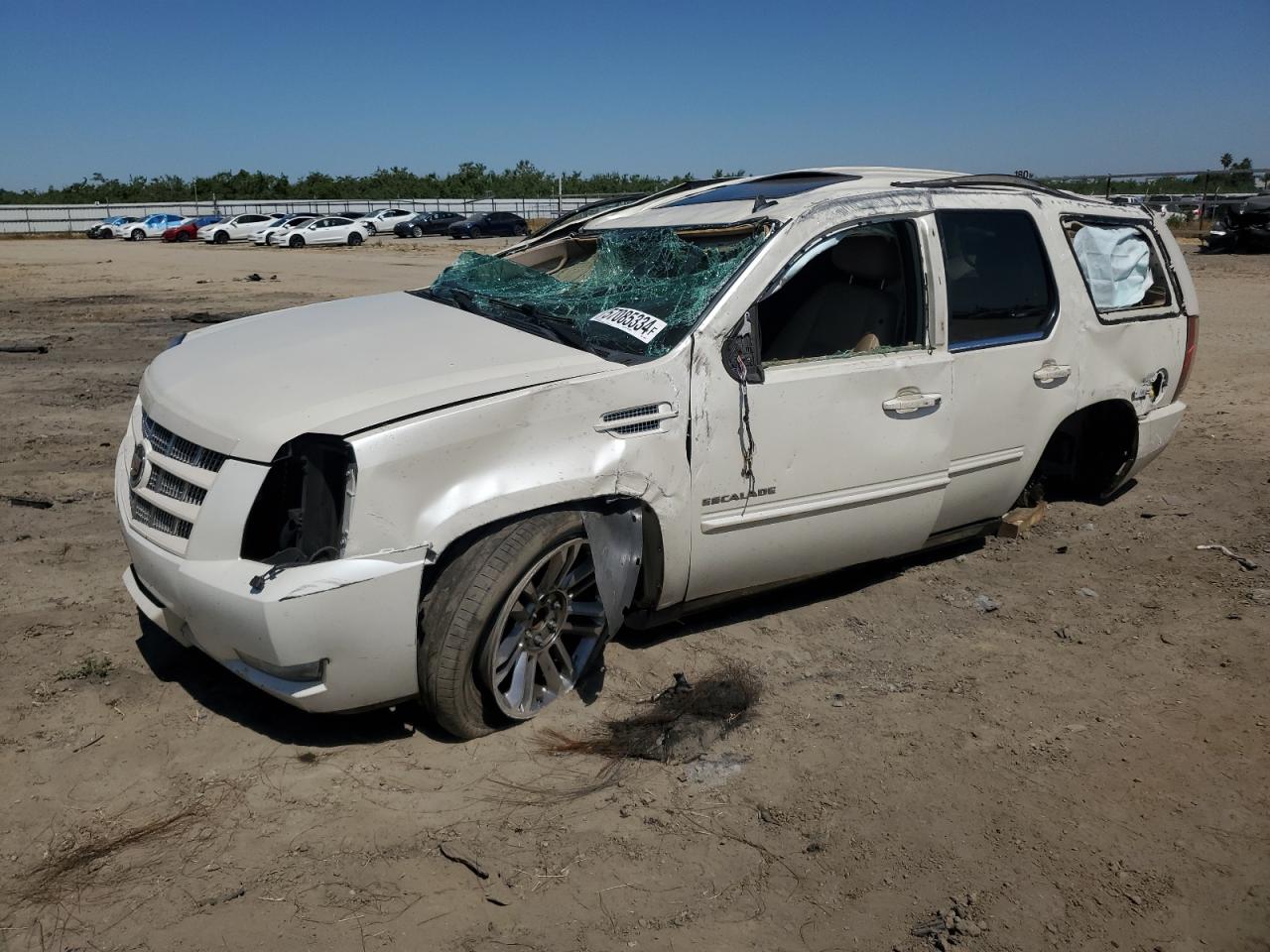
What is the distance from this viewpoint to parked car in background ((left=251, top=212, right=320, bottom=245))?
41.2m

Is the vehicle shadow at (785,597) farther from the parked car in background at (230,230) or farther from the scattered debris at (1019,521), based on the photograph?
the parked car in background at (230,230)

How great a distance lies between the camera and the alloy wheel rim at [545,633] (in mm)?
3318

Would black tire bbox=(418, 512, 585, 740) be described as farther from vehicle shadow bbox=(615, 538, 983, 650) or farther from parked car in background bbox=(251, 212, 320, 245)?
parked car in background bbox=(251, 212, 320, 245)

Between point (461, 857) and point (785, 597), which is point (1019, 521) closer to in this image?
point (785, 597)

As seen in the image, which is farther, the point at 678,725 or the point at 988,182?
the point at 988,182

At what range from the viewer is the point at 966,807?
3.17 meters

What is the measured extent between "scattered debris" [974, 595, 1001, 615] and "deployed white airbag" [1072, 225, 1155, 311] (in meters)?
1.52

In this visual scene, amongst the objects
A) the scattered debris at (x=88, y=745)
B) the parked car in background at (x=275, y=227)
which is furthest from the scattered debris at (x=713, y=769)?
the parked car in background at (x=275, y=227)

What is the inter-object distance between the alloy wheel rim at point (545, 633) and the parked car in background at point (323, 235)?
39.5 meters

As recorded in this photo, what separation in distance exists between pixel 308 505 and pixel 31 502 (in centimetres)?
334

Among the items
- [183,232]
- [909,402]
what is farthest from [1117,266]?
[183,232]

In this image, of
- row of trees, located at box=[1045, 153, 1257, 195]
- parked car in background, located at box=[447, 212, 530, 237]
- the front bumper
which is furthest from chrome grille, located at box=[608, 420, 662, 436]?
parked car in background, located at box=[447, 212, 530, 237]

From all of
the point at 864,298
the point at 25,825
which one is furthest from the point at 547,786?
the point at 864,298

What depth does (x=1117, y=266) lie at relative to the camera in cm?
520
